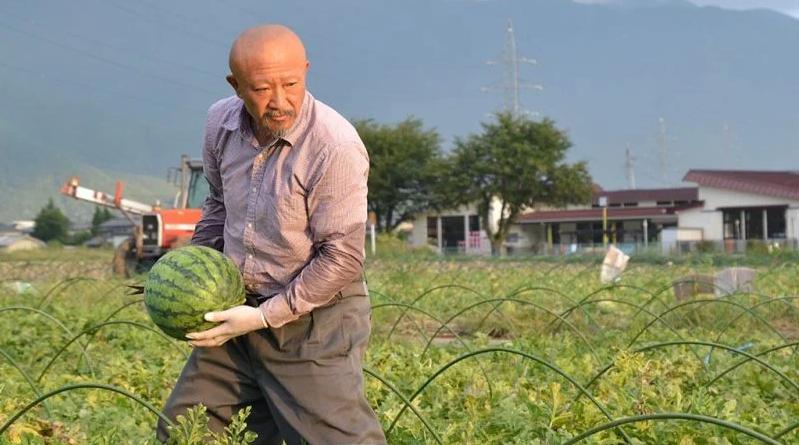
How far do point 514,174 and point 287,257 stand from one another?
41830 millimetres

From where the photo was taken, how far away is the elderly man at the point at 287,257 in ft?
7.97

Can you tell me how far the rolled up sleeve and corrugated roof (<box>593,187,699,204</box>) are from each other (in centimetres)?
5188

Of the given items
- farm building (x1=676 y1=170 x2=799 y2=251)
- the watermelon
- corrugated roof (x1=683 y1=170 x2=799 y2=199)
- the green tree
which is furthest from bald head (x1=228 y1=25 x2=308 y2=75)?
the green tree

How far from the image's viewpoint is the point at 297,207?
2.50 metres

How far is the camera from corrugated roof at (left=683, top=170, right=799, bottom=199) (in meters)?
38.1

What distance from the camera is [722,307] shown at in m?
8.06

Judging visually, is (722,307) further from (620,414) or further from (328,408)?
(328,408)

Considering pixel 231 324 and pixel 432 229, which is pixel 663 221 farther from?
pixel 231 324

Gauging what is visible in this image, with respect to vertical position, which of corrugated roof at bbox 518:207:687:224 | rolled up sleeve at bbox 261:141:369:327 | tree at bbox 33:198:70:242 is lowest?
rolled up sleeve at bbox 261:141:369:327

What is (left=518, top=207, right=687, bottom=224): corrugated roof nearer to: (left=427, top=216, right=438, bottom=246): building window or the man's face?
(left=427, top=216, right=438, bottom=246): building window

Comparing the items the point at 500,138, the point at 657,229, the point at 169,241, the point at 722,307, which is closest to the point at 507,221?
the point at 500,138

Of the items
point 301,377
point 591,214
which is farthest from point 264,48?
point 591,214

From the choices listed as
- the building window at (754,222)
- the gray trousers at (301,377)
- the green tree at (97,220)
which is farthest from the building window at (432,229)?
the green tree at (97,220)

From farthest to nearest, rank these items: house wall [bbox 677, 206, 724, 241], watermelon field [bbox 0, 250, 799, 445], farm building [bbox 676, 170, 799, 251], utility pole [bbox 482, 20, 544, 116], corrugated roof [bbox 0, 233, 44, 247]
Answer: corrugated roof [bbox 0, 233, 44, 247] < utility pole [bbox 482, 20, 544, 116] < house wall [bbox 677, 206, 724, 241] < farm building [bbox 676, 170, 799, 251] < watermelon field [bbox 0, 250, 799, 445]
